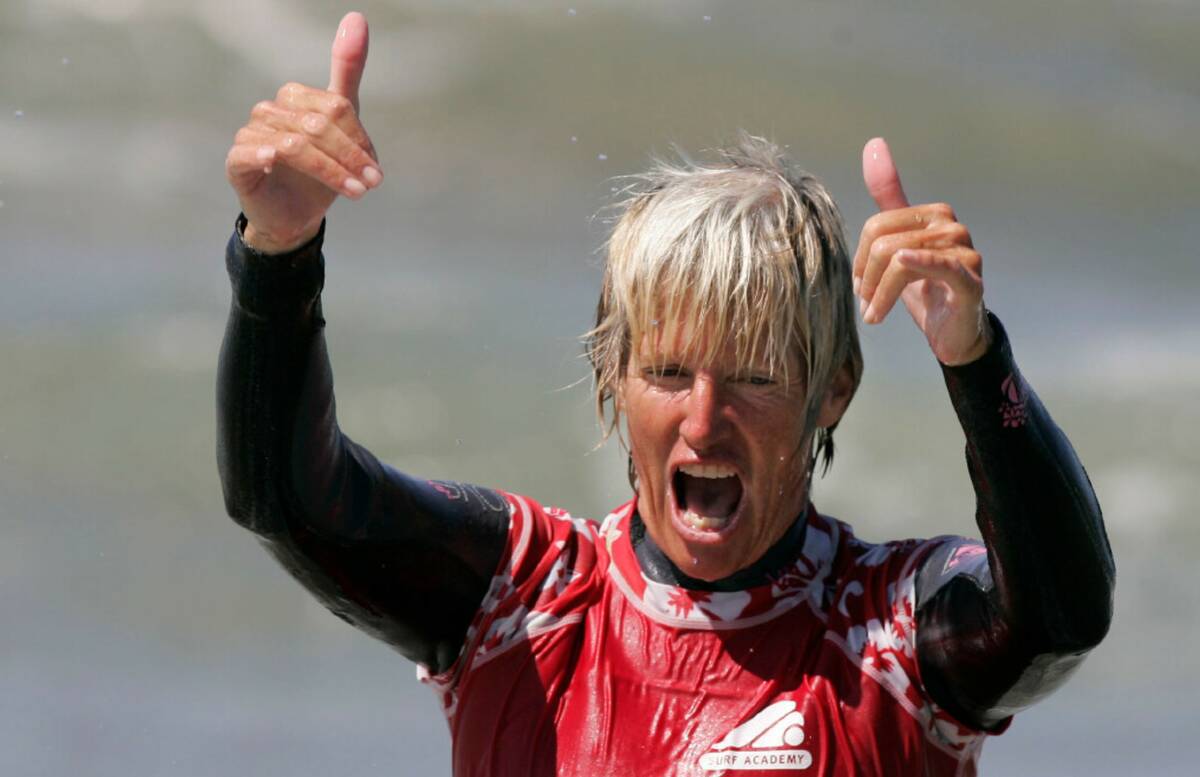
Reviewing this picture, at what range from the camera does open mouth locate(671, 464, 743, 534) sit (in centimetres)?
228

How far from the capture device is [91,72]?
24.2 feet

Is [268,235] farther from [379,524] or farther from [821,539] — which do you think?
[821,539]

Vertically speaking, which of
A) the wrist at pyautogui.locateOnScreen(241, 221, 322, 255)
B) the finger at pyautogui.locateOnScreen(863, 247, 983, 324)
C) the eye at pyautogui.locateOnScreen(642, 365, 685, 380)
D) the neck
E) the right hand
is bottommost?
the neck

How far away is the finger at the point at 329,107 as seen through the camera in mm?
2035

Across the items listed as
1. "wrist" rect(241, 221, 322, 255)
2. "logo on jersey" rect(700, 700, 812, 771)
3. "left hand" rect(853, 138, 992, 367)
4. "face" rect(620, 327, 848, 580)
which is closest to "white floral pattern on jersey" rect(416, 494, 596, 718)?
"face" rect(620, 327, 848, 580)

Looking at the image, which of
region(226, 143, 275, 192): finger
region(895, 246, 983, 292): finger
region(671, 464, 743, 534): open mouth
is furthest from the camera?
region(671, 464, 743, 534): open mouth

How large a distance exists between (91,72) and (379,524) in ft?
18.3

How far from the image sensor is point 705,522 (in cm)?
228

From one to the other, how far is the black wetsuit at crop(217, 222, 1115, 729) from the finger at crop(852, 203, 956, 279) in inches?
6.1

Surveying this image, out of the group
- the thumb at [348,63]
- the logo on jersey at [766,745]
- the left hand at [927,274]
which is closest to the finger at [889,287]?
the left hand at [927,274]

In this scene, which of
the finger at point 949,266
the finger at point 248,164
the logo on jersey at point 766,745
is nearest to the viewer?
the finger at point 949,266

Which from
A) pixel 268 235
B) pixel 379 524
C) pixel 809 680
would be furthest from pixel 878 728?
pixel 268 235

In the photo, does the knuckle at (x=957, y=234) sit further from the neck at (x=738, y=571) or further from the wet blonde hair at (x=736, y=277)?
the neck at (x=738, y=571)

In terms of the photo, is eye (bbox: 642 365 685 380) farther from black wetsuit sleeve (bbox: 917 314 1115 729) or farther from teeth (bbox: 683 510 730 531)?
black wetsuit sleeve (bbox: 917 314 1115 729)
